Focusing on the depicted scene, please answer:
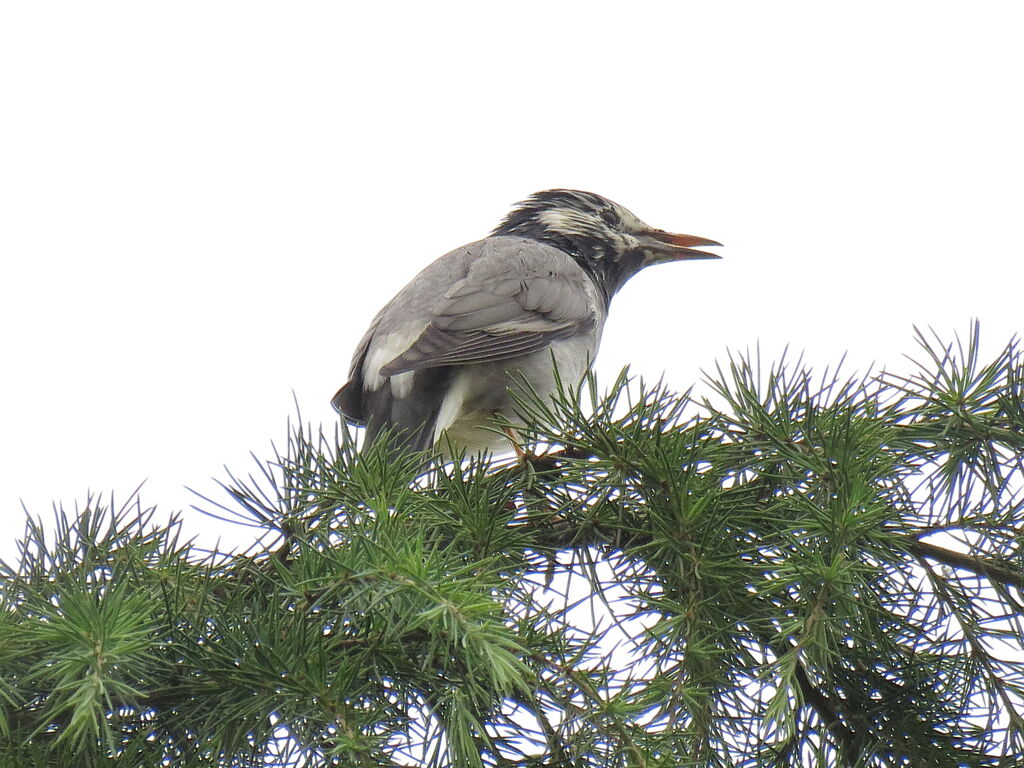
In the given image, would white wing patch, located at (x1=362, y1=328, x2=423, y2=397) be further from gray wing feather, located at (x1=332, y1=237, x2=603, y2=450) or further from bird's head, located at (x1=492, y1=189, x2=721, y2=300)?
bird's head, located at (x1=492, y1=189, x2=721, y2=300)

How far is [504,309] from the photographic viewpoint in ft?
18.9

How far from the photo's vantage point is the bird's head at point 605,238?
7.13 metres

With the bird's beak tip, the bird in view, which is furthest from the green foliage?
the bird's beak tip

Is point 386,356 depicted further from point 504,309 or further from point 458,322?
point 504,309

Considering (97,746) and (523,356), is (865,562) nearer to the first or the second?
(97,746)

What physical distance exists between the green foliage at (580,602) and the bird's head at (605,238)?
Result: 455 cm

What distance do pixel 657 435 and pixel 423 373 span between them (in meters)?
3.05

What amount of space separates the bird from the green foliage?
84.4 inches

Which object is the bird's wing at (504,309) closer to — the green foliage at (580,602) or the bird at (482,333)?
→ the bird at (482,333)

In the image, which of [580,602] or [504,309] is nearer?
[580,602]

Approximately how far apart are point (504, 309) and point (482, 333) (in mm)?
335

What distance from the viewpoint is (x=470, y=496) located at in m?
2.37

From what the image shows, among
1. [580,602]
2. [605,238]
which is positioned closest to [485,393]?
[605,238]

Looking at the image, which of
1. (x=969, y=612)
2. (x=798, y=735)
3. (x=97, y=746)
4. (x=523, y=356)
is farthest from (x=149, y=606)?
(x=523, y=356)
